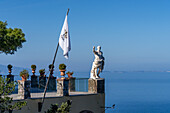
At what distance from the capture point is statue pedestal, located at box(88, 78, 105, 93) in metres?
18.1

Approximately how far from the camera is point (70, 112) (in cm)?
1662

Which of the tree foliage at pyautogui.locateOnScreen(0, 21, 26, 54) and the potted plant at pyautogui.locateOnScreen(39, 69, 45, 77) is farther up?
the tree foliage at pyautogui.locateOnScreen(0, 21, 26, 54)

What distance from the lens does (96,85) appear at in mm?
18062

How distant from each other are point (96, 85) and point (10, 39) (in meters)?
5.90

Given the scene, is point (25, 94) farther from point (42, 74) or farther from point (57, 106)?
point (42, 74)

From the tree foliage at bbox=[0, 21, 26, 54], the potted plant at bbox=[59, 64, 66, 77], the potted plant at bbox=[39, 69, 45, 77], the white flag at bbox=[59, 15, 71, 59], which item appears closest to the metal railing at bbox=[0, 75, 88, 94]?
the potted plant at bbox=[39, 69, 45, 77]

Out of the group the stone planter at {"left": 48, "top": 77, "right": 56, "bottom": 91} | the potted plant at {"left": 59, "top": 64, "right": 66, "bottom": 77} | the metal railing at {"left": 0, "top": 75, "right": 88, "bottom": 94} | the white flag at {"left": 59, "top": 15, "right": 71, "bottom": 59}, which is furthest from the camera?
the stone planter at {"left": 48, "top": 77, "right": 56, "bottom": 91}

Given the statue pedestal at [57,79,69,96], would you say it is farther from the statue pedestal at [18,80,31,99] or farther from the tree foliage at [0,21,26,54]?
the tree foliage at [0,21,26,54]

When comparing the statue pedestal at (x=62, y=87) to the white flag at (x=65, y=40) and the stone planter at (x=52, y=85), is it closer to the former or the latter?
the white flag at (x=65, y=40)

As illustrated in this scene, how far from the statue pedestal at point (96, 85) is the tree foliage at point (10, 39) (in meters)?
5.05

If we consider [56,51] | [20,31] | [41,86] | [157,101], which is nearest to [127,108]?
[157,101]

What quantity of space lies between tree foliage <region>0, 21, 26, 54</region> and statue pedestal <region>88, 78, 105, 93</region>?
505 cm

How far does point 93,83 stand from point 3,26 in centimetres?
651

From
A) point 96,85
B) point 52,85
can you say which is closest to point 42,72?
point 52,85
